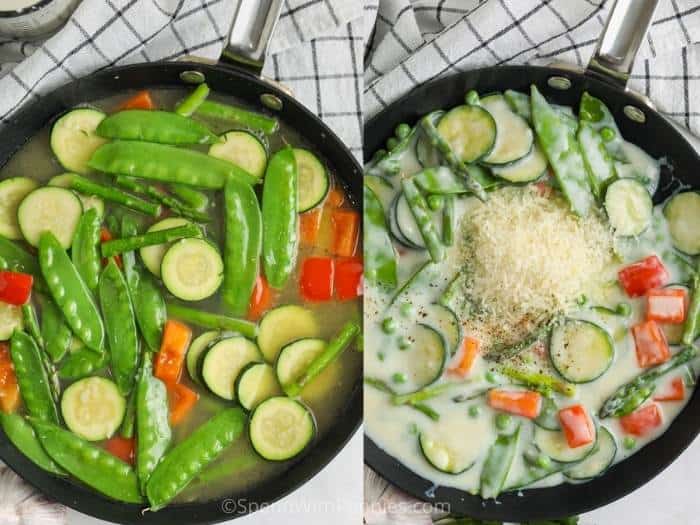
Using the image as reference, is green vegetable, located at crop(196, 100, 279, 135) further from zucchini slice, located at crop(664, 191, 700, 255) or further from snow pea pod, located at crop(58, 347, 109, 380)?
zucchini slice, located at crop(664, 191, 700, 255)

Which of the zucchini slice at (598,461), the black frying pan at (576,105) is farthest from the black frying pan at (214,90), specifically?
the zucchini slice at (598,461)

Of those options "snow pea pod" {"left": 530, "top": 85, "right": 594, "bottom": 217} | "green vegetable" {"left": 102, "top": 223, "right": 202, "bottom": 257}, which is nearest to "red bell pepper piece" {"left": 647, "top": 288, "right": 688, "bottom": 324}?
"snow pea pod" {"left": 530, "top": 85, "right": 594, "bottom": 217}

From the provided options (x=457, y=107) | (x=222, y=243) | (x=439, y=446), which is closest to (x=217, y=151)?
(x=222, y=243)

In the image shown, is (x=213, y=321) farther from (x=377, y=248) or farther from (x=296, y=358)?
(x=377, y=248)

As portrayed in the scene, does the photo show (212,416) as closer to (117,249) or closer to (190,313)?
(190,313)

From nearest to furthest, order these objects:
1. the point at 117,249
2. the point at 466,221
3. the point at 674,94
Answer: the point at 117,249 → the point at 466,221 → the point at 674,94

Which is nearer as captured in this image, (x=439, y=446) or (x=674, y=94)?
(x=439, y=446)
